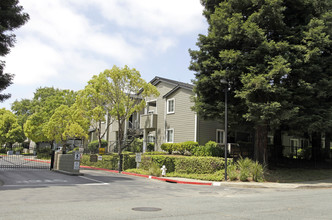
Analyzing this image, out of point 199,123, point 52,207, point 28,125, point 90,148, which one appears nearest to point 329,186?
point 199,123

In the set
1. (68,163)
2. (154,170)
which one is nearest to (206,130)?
(154,170)

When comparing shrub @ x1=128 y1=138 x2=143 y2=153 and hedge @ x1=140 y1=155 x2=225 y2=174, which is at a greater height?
shrub @ x1=128 y1=138 x2=143 y2=153

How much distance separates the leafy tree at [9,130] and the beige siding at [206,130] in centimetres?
4869

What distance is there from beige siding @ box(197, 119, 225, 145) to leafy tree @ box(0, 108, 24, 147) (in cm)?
→ 4869

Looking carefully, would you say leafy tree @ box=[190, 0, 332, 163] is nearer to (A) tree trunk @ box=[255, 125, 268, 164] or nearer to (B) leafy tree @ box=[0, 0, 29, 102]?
(A) tree trunk @ box=[255, 125, 268, 164]

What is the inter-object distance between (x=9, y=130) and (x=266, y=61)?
59668 mm

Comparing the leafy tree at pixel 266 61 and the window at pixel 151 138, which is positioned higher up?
the leafy tree at pixel 266 61

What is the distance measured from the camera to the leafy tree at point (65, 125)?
3662cm

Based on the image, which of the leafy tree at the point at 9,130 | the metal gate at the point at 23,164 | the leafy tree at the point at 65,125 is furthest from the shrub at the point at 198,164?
the leafy tree at the point at 9,130

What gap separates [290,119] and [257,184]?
15.3 ft

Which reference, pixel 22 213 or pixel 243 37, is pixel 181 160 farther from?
pixel 22 213

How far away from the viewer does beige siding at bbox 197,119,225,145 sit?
28.7 m

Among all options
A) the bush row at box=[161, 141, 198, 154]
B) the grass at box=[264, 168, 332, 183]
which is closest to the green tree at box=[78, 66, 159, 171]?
the bush row at box=[161, 141, 198, 154]

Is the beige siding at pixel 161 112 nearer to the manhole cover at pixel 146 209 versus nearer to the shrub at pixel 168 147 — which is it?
the shrub at pixel 168 147
